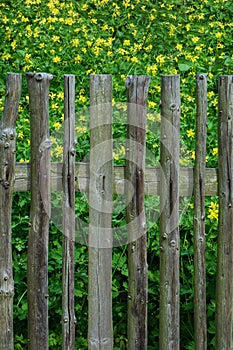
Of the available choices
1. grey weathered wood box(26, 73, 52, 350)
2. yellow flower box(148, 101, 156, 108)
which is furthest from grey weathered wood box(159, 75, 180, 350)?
yellow flower box(148, 101, 156, 108)

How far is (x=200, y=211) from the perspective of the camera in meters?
3.35

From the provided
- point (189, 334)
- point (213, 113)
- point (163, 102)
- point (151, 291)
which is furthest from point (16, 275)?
point (213, 113)

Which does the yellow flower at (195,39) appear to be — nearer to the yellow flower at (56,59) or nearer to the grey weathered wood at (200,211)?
the yellow flower at (56,59)

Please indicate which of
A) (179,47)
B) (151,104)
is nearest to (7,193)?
(151,104)

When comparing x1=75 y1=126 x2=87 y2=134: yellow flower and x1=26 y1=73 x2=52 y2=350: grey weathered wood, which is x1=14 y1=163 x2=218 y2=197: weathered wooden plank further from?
x1=75 y1=126 x2=87 y2=134: yellow flower

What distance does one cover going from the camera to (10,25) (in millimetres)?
7016

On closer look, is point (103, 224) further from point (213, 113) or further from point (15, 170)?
point (213, 113)

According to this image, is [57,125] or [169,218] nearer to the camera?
[169,218]

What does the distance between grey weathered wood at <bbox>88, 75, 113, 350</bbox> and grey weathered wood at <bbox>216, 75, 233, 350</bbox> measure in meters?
0.54

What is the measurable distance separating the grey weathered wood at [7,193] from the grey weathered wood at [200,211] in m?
0.82

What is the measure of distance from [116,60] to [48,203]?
290cm

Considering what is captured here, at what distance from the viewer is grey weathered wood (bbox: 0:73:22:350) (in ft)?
10.3

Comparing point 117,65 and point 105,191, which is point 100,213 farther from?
point 117,65

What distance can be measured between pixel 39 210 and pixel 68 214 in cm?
13
